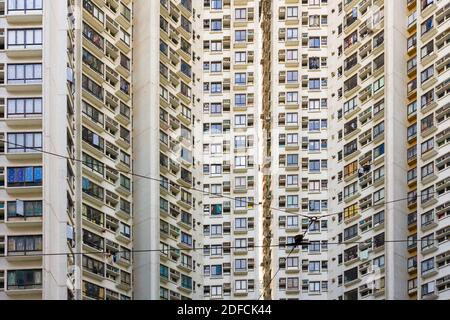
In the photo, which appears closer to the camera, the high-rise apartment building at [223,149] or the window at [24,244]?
the window at [24,244]

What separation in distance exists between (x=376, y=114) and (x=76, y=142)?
2235cm

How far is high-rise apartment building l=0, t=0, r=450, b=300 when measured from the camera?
5766cm

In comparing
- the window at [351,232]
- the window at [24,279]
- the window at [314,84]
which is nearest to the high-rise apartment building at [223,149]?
the window at [24,279]

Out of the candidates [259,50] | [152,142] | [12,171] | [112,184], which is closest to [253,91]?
[259,50]

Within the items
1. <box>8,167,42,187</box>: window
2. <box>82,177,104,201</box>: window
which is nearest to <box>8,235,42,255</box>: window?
<box>8,167,42,187</box>: window

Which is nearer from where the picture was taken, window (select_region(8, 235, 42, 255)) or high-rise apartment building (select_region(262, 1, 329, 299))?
window (select_region(8, 235, 42, 255))

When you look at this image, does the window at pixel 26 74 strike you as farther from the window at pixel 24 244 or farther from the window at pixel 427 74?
the window at pixel 427 74

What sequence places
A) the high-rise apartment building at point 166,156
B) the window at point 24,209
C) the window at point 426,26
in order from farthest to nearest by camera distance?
the high-rise apartment building at point 166,156
the window at point 426,26
the window at point 24,209

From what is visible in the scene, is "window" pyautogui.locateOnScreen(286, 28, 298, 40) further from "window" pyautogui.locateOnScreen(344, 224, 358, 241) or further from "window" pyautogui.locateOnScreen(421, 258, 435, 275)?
"window" pyautogui.locateOnScreen(421, 258, 435, 275)

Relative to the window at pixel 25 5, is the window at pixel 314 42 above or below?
above

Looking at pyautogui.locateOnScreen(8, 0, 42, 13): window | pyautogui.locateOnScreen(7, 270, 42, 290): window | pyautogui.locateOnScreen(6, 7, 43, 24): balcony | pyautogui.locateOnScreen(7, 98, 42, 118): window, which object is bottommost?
pyautogui.locateOnScreen(7, 270, 42, 290): window

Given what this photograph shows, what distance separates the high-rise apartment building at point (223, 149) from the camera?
57.7 m

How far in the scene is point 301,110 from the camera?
289 feet

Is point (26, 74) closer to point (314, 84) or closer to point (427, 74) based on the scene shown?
point (427, 74)
